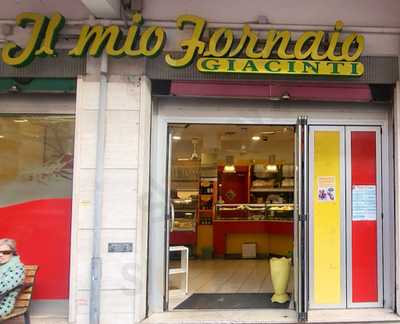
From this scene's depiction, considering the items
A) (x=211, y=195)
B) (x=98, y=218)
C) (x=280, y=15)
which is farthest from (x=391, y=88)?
(x=211, y=195)

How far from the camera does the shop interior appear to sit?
5.92m

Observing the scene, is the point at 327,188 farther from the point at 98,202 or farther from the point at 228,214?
the point at 228,214

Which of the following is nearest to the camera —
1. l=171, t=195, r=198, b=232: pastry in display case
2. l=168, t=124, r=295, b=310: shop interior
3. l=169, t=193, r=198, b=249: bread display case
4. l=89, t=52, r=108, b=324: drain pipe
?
l=89, t=52, r=108, b=324: drain pipe

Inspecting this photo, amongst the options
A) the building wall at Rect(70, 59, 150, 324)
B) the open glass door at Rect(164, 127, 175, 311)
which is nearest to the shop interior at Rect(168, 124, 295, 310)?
the open glass door at Rect(164, 127, 175, 311)

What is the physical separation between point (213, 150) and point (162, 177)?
214 inches

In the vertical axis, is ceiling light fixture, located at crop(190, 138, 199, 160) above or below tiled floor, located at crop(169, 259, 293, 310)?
above

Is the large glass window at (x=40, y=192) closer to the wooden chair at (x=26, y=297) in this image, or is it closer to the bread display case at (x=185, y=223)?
the wooden chair at (x=26, y=297)

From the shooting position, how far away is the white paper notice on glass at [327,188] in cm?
519

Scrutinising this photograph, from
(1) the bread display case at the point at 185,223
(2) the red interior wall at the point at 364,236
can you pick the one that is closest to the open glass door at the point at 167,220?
(2) the red interior wall at the point at 364,236

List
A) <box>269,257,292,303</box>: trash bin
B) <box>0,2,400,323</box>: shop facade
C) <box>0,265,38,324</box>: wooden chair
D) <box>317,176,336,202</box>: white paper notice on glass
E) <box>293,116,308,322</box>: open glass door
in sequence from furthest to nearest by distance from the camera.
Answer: <box>269,257,292,303</box>: trash bin, <box>317,176,336,202</box>: white paper notice on glass, <box>293,116,308,322</box>: open glass door, <box>0,2,400,323</box>: shop facade, <box>0,265,38,324</box>: wooden chair

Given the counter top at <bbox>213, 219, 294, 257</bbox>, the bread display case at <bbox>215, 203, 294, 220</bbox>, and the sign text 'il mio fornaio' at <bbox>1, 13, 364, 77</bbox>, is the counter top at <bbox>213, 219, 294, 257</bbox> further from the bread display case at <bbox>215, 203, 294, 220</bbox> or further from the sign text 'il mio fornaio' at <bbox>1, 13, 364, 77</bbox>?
the sign text 'il mio fornaio' at <bbox>1, 13, 364, 77</bbox>

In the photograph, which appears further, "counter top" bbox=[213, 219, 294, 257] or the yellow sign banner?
"counter top" bbox=[213, 219, 294, 257]

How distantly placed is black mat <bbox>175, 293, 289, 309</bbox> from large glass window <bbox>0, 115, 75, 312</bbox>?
155 cm

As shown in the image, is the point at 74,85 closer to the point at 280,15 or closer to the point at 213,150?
the point at 280,15
